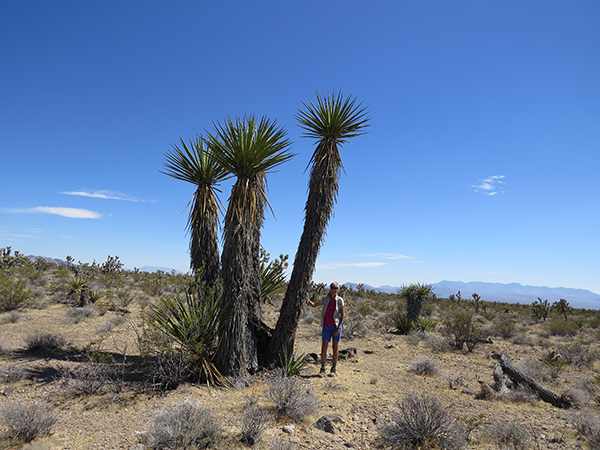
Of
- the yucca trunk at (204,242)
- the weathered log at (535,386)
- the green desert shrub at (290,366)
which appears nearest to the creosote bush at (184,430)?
the green desert shrub at (290,366)

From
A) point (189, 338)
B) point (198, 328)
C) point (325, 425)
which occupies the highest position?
point (198, 328)

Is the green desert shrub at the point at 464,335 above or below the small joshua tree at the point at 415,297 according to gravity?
below

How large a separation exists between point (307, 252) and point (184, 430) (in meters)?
4.02

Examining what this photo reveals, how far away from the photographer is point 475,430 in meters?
4.69

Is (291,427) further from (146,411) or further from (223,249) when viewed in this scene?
(223,249)

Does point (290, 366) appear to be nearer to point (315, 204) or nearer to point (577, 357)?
point (315, 204)

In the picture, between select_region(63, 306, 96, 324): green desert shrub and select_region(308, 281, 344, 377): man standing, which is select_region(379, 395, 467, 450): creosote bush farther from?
select_region(63, 306, 96, 324): green desert shrub

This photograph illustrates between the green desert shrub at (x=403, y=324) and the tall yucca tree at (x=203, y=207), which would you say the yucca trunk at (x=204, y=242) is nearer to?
the tall yucca tree at (x=203, y=207)

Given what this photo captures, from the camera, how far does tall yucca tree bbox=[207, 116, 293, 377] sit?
617 centimetres

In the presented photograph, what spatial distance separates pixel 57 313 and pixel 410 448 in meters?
13.3

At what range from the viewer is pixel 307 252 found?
695cm

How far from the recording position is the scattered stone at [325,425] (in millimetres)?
4484

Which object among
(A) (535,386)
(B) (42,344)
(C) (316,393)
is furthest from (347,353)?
(B) (42,344)

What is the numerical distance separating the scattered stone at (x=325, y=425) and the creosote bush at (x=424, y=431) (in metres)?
0.69
